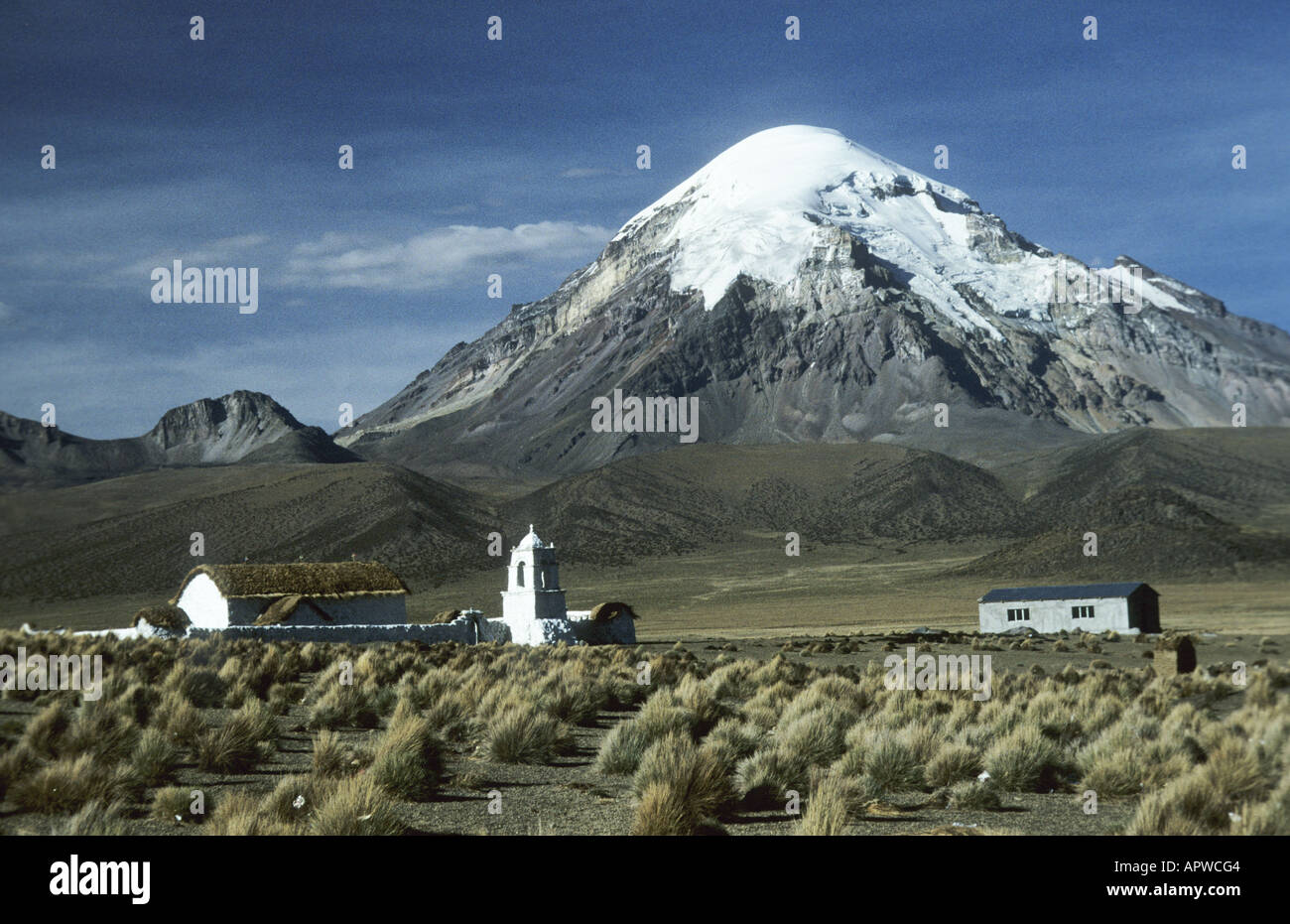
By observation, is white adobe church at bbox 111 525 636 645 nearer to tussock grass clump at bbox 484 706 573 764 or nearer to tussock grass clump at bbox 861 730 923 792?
tussock grass clump at bbox 484 706 573 764

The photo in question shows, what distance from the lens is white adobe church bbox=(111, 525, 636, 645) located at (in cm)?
4231

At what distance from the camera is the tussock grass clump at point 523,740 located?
15.6 meters

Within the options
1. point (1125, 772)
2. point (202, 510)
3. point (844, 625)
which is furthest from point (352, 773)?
point (202, 510)

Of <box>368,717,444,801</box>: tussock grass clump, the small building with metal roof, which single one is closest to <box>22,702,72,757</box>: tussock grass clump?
<box>368,717,444,801</box>: tussock grass clump

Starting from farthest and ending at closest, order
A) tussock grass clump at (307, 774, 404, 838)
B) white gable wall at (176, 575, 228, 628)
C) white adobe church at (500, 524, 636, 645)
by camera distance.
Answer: white adobe church at (500, 524, 636, 645) < white gable wall at (176, 575, 228, 628) < tussock grass clump at (307, 774, 404, 838)

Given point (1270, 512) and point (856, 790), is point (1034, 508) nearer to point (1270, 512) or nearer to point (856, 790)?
point (1270, 512)

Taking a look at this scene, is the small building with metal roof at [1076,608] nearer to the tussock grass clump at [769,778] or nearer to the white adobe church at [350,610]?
the white adobe church at [350,610]

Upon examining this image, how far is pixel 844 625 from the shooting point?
219 feet

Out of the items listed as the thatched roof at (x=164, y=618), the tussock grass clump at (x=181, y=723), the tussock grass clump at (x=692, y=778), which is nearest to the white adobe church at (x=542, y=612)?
the thatched roof at (x=164, y=618)

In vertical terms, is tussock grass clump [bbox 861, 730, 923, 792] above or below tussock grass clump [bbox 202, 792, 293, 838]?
below

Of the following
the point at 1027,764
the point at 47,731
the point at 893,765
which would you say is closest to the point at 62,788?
the point at 47,731

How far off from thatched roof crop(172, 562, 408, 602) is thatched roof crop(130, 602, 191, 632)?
5.58ft

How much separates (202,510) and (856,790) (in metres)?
116

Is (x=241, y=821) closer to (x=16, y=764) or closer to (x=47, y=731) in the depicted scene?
(x=16, y=764)
